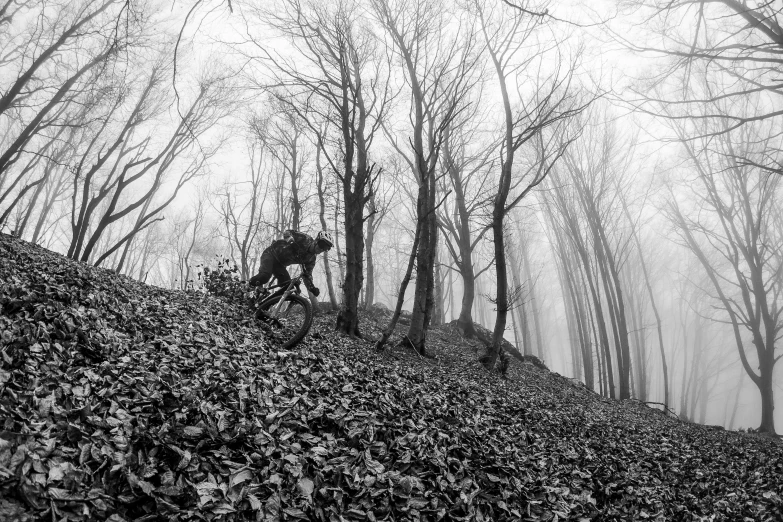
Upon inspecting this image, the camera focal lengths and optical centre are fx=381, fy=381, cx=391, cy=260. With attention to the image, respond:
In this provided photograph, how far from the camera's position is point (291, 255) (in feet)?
19.8

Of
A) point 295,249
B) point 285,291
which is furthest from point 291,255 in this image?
point 285,291

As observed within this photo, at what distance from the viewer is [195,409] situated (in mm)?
2605

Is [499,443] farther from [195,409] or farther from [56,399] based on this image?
[56,399]

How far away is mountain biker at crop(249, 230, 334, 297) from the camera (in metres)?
5.89

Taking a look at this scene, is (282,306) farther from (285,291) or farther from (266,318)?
(285,291)

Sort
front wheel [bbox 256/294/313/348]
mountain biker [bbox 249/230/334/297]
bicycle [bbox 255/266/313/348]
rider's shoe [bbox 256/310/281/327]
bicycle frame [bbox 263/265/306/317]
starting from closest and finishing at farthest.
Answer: front wheel [bbox 256/294/313/348]
bicycle [bbox 255/266/313/348]
bicycle frame [bbox 263/265/306/317]
rider's shoe [bbox 256/310/281/327]
mountain biker [bbox 249/230/334/297]

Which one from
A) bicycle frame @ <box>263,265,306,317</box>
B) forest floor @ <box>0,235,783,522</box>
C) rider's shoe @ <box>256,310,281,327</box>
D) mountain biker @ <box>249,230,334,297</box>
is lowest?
forest floor @ <box>0,235,783,522</box>

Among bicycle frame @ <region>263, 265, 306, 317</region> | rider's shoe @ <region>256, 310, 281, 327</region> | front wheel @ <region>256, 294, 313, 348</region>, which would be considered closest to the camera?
front wheel @ <region>256, 294, 313, 348</region>

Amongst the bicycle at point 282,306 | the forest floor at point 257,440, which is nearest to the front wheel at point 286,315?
the bicycle at point 282,306

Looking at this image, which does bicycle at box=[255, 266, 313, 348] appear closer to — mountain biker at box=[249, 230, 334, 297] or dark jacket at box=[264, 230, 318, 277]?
mountain biker at box=[249, 230, 334, 297]

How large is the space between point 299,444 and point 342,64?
6.23 metres

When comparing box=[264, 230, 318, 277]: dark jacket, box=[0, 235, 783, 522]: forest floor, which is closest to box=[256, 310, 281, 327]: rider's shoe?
box=[0, 235, 783, 522]: forest floor

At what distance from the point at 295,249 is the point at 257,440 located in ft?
12.5

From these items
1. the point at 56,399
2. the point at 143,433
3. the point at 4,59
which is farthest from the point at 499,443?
the point at 4,59
